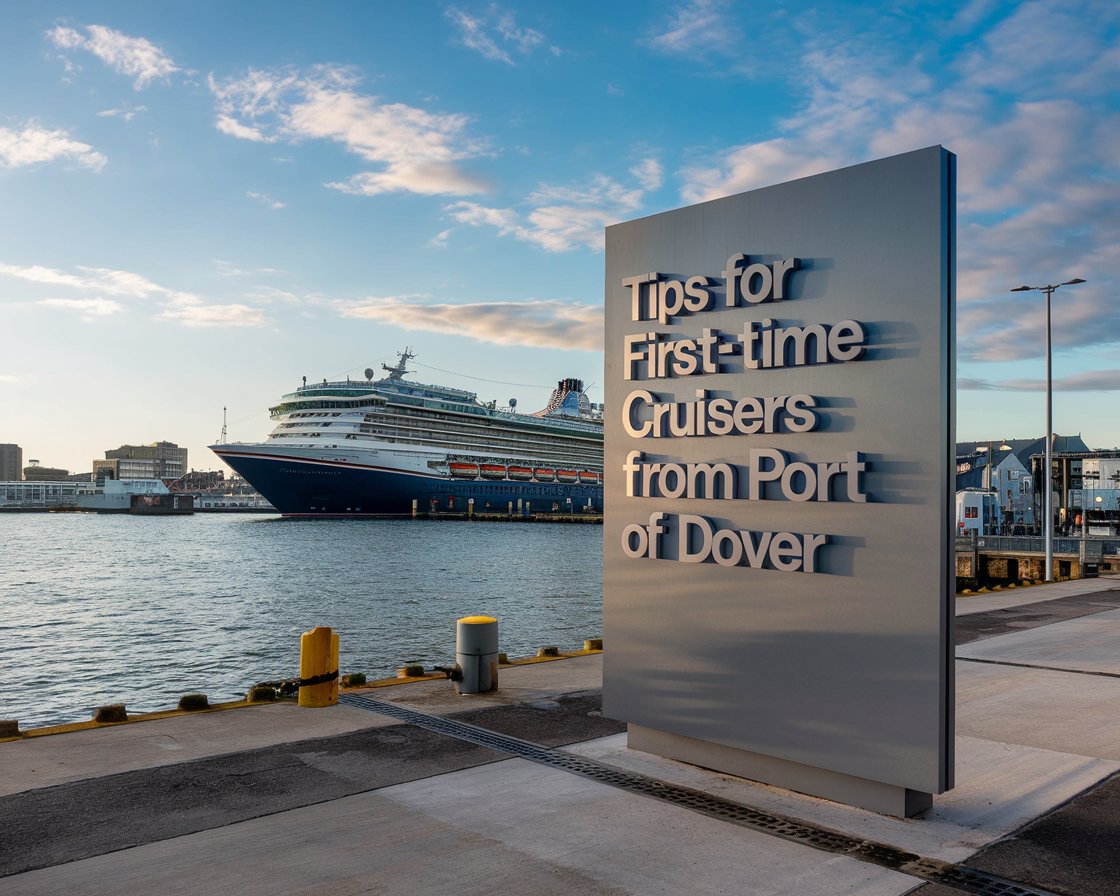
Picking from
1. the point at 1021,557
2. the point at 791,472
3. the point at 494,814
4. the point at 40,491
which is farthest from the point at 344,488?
the point at 40,491

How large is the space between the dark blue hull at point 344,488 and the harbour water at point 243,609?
21490 millimetres

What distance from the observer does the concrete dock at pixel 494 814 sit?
454 cm

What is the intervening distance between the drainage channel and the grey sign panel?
18.8 inches

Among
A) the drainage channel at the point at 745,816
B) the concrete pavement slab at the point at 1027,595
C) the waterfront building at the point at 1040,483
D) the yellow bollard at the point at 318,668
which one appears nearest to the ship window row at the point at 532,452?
the waterfront building at the point at 1040,483

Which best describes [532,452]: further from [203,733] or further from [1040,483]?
[203,733]

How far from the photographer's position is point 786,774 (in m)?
5.96

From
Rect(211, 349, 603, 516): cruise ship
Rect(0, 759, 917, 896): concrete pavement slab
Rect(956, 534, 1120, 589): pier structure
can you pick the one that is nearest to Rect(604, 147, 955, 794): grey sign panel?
Rect(0, 759, 917, 896): concrete pavement slab

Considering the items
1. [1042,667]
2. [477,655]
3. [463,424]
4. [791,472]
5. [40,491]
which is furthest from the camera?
[40,491]

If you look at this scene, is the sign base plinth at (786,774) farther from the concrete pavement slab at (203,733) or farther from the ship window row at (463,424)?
the ship window row at (463,424)

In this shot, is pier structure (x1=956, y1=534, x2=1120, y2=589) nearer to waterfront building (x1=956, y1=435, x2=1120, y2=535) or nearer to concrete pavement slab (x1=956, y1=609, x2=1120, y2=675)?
concrete pavement slab (x1=956, y1=609, x2=1120, y2=675)

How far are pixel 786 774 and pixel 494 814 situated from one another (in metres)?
2.06

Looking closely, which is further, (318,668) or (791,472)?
(318,668)

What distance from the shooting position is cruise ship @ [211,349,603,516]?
82.9 metres

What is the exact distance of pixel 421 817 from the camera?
5.43 meters
